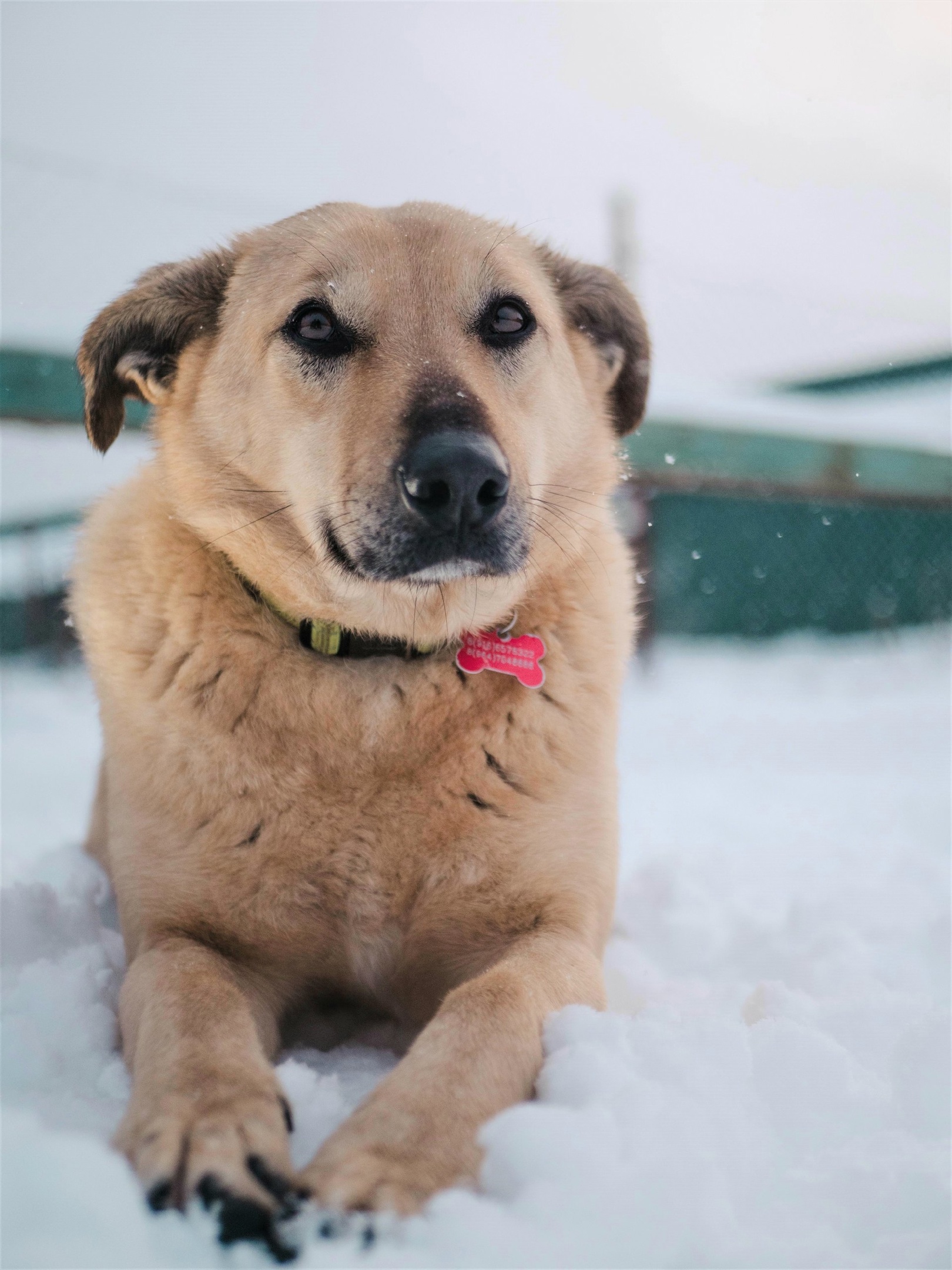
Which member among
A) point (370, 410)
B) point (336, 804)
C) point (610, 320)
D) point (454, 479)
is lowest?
point (336, 804)

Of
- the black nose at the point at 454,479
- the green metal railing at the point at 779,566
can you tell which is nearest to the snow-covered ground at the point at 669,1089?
the black nose at the point at 454,479

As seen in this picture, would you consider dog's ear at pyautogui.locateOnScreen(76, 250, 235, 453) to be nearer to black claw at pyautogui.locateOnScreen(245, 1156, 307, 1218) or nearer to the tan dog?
the tan dog

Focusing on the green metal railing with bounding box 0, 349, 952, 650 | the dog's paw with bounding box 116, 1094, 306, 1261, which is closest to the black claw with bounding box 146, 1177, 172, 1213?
the dog's paw with bounding box 116, 1094, 306, 1261

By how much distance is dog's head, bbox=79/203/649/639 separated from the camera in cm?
166

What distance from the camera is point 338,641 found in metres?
1.96

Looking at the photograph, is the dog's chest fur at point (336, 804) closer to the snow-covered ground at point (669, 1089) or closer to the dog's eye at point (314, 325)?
the snow-covered ground at point (669, 1089)

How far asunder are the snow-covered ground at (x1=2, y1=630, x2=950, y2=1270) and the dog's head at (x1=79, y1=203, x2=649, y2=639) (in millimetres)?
833

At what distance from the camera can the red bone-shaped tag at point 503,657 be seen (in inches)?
76.7

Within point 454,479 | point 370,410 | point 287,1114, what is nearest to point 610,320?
point 370,410

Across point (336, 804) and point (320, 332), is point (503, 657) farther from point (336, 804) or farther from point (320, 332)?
point (320, 332)

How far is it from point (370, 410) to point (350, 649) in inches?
19.4

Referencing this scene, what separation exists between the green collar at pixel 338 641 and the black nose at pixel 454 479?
0.42 m

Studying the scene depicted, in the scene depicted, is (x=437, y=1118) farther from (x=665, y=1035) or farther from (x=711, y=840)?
(x=711, y=840)

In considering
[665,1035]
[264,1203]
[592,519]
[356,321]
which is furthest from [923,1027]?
[356,321]
